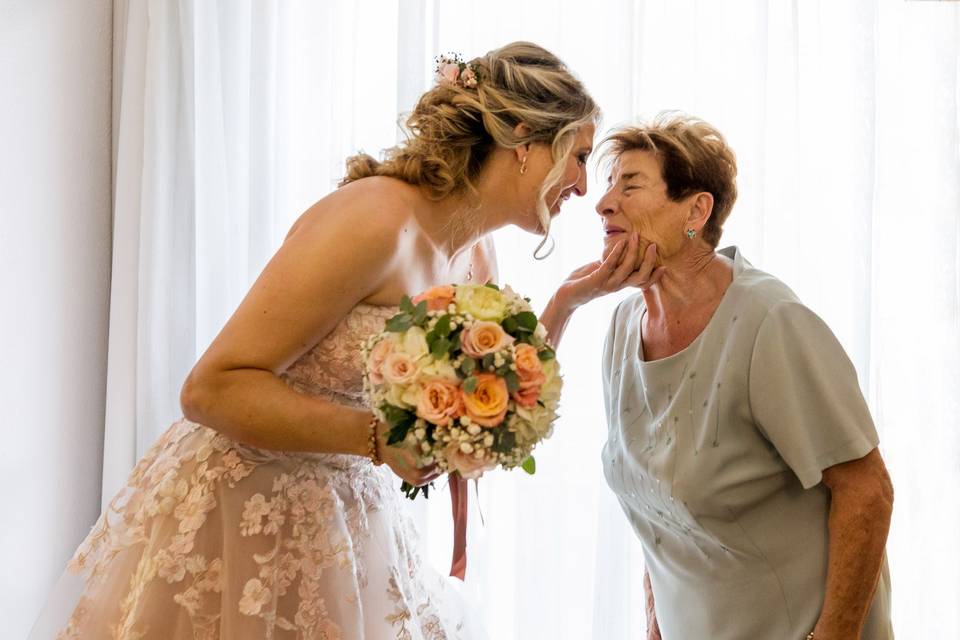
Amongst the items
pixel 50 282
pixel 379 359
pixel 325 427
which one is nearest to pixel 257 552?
pixel 325 427

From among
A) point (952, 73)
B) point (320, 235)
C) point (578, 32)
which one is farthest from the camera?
point (578, 32)

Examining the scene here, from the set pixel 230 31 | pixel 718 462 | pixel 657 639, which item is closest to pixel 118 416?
pixel 230 31

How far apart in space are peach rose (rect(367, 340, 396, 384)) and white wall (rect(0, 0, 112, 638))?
152 centimetres

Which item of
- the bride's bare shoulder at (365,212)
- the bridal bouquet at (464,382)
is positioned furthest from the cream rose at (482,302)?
the bride's bare shoulder at (365,212)

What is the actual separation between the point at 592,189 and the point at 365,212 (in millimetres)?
827

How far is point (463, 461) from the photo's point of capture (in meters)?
1.33

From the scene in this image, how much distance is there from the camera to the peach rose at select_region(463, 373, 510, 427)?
132 cm

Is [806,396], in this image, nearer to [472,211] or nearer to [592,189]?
[472,211]

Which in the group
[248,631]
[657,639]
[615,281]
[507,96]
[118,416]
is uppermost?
[507,96]

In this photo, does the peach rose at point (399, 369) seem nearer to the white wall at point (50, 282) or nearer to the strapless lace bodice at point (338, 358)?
the strapless lace bodice at point (338, 358)

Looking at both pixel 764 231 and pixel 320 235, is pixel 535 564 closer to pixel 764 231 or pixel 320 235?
pixel 764 231

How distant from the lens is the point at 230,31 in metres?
2.72

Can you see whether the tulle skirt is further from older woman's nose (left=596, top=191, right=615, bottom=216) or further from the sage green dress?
older woman's nose (left=596, top=191, right=615, bottom=216)

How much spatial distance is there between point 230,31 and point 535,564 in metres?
1.66
